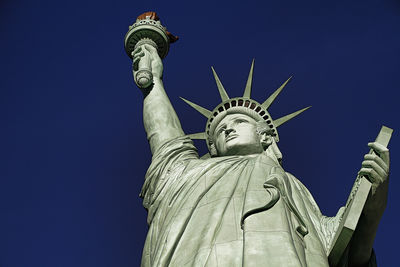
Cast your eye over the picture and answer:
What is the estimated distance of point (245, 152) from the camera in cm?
985

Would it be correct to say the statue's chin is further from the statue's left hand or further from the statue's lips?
the statue's left hand

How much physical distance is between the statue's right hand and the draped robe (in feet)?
6.77

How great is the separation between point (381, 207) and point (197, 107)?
381cm

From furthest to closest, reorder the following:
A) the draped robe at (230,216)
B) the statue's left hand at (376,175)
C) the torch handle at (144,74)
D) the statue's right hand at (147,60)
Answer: the statue's right hand at (147,60), the torch handle at (144,74), the statue's left hand at (376,175), the draped robe at (230,216)

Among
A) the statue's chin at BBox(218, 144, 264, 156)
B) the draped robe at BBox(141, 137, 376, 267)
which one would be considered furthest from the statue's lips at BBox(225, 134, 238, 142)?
the draped robe at BBox(141, 137, 376, 267)

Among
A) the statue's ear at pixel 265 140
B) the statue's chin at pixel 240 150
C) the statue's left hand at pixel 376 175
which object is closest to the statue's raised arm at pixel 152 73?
the statue's chin at pixel 240 150

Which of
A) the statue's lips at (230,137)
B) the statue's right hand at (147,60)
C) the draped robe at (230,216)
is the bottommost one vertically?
the draped robe at (230,216)

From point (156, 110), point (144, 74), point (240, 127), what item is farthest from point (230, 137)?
point (144, 74)

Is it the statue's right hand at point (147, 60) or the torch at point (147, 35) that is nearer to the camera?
the statue's right hand at point (147, 60)

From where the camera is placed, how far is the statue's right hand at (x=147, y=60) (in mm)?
11391

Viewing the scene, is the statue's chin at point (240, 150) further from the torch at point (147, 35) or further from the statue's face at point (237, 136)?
the torch at point (147, 35)

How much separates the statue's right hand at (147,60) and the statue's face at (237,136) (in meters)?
1.64

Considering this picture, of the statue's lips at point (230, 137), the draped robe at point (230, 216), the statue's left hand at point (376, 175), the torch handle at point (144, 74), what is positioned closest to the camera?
the draped robe at point (230, 216)

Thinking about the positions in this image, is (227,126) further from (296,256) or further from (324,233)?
(296,256)
